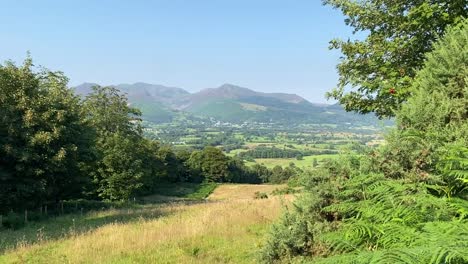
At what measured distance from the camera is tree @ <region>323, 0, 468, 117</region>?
9906mm

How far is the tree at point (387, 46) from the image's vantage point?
9.91 metres

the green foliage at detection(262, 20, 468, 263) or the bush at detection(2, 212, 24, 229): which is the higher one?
the green foliage at detection(262, 20, 468, 263)

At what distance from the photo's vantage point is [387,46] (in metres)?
11.1

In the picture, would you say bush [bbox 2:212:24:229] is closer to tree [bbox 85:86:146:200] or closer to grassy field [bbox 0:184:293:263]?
grassy field [bbox 0:184:293:263]

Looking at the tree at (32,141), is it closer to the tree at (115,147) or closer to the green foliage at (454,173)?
the tree at (115,147)

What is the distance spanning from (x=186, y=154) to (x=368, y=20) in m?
90.1

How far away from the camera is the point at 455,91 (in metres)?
5.21

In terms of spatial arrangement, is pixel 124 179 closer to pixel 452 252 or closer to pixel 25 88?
pixel 25 88

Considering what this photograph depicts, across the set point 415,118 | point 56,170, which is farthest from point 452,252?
point 56,170

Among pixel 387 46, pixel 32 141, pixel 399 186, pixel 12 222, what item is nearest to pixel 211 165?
pixel 32 141

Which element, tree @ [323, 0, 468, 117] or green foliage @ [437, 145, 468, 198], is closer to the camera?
green foliage @ [437, 145, 468, 198]

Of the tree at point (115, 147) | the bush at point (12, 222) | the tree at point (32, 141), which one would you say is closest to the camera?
the bush at point (12, 222)

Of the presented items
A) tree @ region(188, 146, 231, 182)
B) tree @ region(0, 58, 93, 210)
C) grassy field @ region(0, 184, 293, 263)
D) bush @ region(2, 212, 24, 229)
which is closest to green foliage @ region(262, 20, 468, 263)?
grassy field @ region(0, 184, 293, 263)

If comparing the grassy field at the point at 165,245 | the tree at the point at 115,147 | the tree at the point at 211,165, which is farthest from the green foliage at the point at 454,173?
the tree at the point at 211,165
